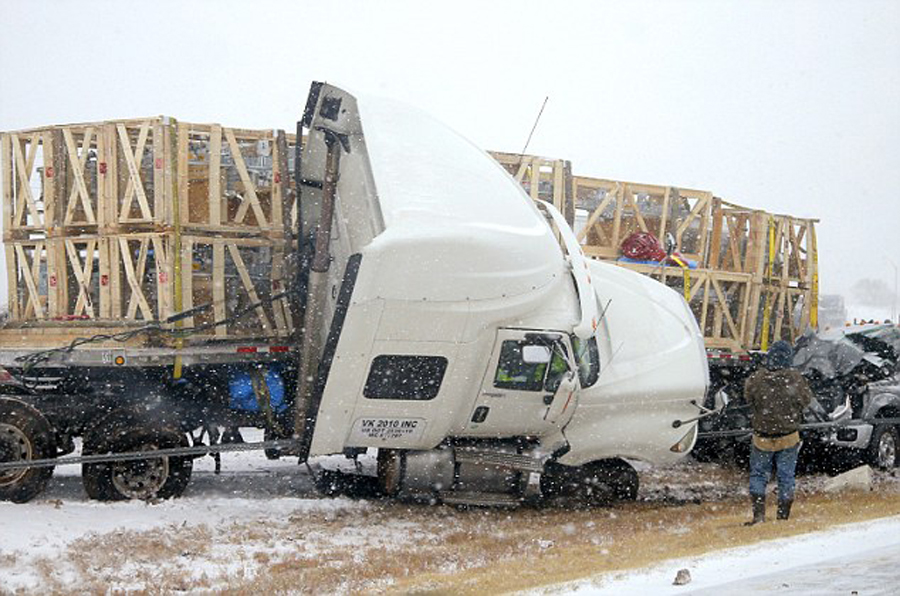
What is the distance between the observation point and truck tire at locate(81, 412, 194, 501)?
9125mm

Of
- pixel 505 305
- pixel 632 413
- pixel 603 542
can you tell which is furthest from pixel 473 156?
pixel 603 542

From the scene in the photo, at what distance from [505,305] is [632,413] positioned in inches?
74.5

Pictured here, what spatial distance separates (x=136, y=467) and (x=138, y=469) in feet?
0.10

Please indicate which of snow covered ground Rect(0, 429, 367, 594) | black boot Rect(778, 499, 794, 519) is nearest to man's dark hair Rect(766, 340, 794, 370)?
black boot Rect(778, 499, 794, 519)

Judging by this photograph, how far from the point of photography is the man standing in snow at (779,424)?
8.73 metres

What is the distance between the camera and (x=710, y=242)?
13492 mm

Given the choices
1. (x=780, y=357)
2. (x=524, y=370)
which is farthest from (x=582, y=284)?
(x=780, y=357)

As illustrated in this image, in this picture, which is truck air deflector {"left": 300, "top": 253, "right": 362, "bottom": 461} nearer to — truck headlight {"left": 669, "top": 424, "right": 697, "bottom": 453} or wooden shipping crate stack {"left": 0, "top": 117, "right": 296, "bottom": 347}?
wooden shipping crate stack {"left": 0, "top": 117, "right": 296, "bottom": 347}

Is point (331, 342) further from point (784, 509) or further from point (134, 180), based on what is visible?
point (784, 509)

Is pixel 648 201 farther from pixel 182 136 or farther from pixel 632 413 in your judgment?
pixel 182 136

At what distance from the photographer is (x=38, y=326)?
9508 mm

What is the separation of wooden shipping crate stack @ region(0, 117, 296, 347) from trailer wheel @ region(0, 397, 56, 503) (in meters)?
0.68

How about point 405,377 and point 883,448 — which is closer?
point 405,377

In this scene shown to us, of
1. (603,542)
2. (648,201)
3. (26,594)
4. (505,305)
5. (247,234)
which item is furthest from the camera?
(648,201)
